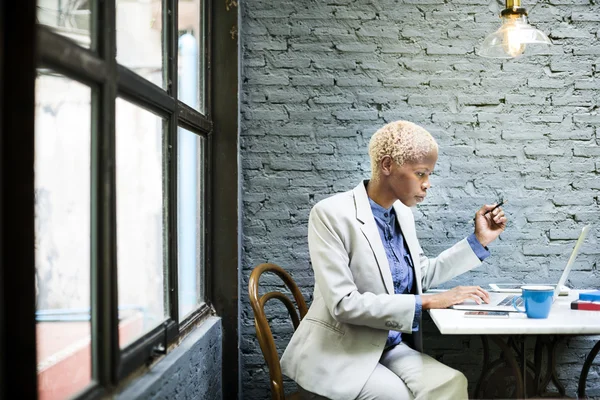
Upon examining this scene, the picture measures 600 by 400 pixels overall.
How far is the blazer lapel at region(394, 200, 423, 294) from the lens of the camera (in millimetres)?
2488

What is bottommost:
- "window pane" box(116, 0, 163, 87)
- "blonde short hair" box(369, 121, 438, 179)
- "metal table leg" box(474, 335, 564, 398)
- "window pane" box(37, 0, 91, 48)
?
"metal table leg" box(474, 335, 564, 398)

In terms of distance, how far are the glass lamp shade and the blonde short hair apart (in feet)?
1.84

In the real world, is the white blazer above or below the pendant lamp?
below

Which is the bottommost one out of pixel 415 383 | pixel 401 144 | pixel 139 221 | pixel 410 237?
pixel 415 383

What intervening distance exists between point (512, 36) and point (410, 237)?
0.95 metres

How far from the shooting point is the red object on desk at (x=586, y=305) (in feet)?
7.41

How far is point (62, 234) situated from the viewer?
4.44 feet

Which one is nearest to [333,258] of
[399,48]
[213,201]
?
[213,201]

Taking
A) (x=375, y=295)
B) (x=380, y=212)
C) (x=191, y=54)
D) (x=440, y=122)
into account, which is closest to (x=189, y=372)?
(x=375, y=295)

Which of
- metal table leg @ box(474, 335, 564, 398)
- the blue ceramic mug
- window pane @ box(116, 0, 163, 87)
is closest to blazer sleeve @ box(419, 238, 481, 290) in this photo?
metal table leg @ box(474, 335, 564, 398)

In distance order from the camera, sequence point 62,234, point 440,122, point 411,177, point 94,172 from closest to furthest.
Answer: point 62,234 < point 94,172 < point 411,177 < point 440,122

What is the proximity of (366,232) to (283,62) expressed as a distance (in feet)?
3.97

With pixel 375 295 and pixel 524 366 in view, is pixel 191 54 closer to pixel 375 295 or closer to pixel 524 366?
pixel 375 295

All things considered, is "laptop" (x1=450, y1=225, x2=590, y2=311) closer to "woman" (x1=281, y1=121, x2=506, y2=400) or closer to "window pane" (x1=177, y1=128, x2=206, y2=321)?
"woman" (x1=281, y1=121, x2=506, y2=400)
